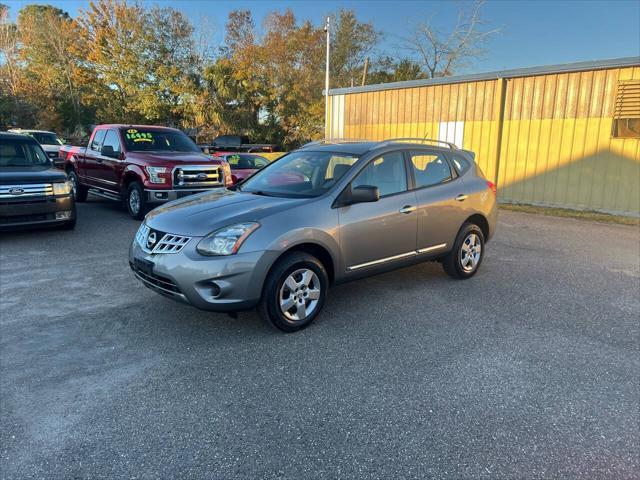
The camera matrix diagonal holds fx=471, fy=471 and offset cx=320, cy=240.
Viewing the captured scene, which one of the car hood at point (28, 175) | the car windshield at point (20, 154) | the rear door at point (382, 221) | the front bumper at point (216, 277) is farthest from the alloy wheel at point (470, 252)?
the car windshield at point (20, 154)

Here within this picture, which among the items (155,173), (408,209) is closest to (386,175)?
(408,209)

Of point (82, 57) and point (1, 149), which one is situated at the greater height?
point (82, 57)

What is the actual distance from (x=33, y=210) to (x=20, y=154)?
178 centimetres

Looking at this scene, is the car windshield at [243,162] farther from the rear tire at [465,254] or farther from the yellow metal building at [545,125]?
the rear tire at [465,254]

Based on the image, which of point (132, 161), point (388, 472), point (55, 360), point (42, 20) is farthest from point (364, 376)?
point (42, 20)

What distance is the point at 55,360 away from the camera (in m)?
3.78

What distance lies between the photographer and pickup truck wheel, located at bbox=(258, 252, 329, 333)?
408 centimetres

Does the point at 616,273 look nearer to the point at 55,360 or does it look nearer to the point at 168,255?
the point at 168,255

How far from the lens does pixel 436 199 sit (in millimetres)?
5453

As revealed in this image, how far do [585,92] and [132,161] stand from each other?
10835 millimetres

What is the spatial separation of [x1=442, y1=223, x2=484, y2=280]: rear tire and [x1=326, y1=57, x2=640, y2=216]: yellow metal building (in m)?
4.55

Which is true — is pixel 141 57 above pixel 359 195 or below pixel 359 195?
above

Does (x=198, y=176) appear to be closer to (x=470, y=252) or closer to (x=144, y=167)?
(x=144, y=167)

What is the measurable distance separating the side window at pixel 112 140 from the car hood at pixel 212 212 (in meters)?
6.14
